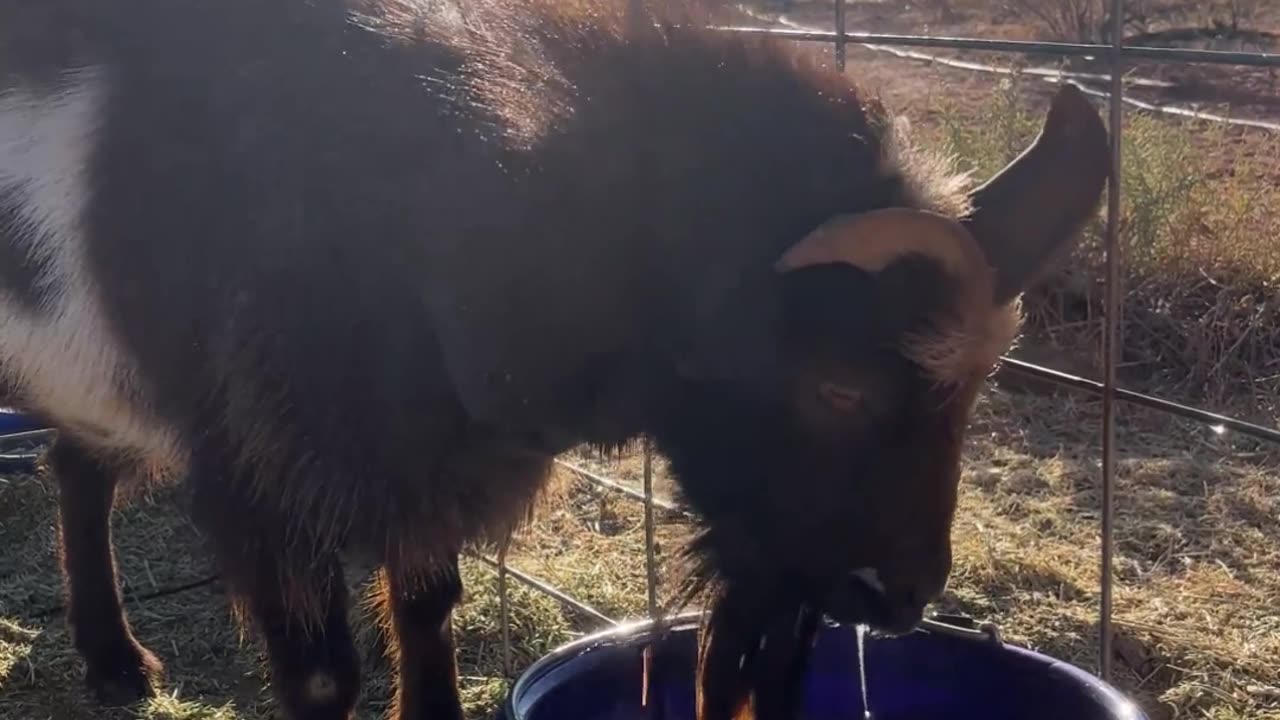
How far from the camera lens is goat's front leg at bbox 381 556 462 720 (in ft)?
12.8

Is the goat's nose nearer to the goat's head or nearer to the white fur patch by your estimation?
the goat's head

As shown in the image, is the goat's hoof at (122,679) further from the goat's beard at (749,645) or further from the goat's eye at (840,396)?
the goat's eye at (840,396)

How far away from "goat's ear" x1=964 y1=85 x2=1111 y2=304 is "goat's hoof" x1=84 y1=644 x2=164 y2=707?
3063 millimetres

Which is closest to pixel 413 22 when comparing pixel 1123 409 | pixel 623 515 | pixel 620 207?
pixel 620 207

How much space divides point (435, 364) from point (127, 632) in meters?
2.22

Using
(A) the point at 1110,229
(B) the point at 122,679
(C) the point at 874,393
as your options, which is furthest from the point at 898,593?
(B) the point at 122,679

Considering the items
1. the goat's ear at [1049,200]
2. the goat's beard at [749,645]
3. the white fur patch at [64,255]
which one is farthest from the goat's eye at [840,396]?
the white fur patch at [64,255]

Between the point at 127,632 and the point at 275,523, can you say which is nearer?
the point at 275,523

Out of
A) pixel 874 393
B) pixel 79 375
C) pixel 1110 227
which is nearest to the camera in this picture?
pixel 874 393

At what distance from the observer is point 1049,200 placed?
2676 mm

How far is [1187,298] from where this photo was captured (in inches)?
262

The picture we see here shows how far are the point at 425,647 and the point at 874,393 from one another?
183 centimetres

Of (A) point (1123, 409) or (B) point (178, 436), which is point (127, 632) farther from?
(A) point (1123, 409)

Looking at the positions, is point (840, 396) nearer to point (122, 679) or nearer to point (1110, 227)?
point (1110, 227)
